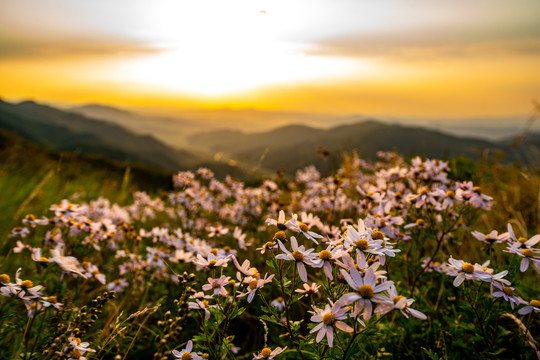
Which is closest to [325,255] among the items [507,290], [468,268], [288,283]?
[288,283]

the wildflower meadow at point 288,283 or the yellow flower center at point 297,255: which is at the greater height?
the yellow flower center at point 297,255

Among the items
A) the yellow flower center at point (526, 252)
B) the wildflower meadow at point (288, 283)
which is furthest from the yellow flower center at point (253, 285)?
the yellow flower center at point (526, 252)

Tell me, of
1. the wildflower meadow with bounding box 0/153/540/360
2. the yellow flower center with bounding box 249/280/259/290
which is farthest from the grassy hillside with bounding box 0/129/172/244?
the yellow flower center with bounding box 249/280/259/290

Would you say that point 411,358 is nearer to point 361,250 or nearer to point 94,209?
point 361,250

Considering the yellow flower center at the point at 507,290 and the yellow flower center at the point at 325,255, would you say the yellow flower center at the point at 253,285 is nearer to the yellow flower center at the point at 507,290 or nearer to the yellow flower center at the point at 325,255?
the yellow flower center at the point at 325,255

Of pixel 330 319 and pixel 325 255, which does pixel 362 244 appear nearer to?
pixel 325 255

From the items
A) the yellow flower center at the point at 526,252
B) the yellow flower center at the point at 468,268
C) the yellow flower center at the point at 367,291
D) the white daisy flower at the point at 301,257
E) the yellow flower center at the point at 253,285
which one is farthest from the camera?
the yellow flower center at the point at 526,252

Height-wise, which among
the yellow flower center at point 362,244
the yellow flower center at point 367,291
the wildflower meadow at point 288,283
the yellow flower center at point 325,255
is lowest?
the wildflower meadow at point 288,283
